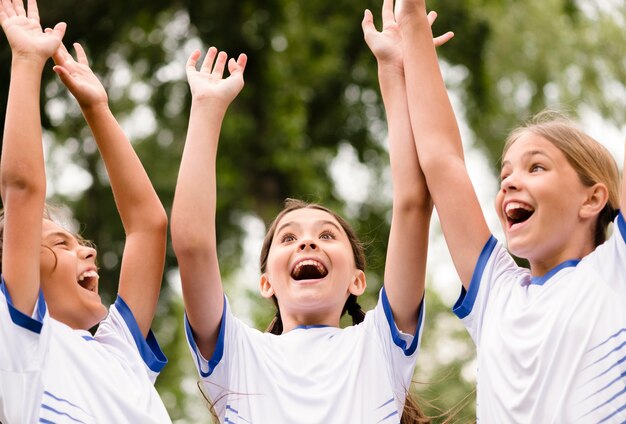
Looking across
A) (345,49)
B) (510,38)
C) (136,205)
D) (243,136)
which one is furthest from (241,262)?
(136,205)

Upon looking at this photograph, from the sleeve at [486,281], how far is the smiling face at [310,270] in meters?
0.64

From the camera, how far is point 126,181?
181 inches

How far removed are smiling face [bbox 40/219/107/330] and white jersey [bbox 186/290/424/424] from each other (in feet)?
1.28

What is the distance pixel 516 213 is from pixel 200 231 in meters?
1.14

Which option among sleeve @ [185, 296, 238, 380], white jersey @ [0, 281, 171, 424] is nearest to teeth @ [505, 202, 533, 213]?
sleeve @ [185, 296, 238, 380]

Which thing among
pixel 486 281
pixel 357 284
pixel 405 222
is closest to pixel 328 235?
pixel 357 284

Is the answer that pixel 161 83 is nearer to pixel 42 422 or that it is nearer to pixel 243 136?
pixel 243 136

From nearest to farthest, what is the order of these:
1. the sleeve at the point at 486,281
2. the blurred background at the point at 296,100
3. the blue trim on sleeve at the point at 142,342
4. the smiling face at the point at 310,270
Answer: the sleeve at the point at 486,281
the blue trim on sleeve at the point at 142,342
the smiling face at the point at 310,270
the blurred background at the point at 296,100

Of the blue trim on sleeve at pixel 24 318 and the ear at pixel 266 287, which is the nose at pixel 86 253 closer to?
the blue trim on sleeve at pixel 24 318

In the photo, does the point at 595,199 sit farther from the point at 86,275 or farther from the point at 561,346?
the point at 86,275

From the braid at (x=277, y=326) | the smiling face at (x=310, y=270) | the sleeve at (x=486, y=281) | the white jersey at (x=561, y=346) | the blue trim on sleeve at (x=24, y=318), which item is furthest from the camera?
the braid at (x=277, y=326)

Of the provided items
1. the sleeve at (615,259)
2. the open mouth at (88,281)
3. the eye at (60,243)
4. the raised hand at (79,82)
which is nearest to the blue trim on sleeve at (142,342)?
the open mouth at (88,281)

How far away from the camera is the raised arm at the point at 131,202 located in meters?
4.53

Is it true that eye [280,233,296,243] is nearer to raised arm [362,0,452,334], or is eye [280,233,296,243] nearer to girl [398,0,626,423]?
raised arm [362,0,452,334]
